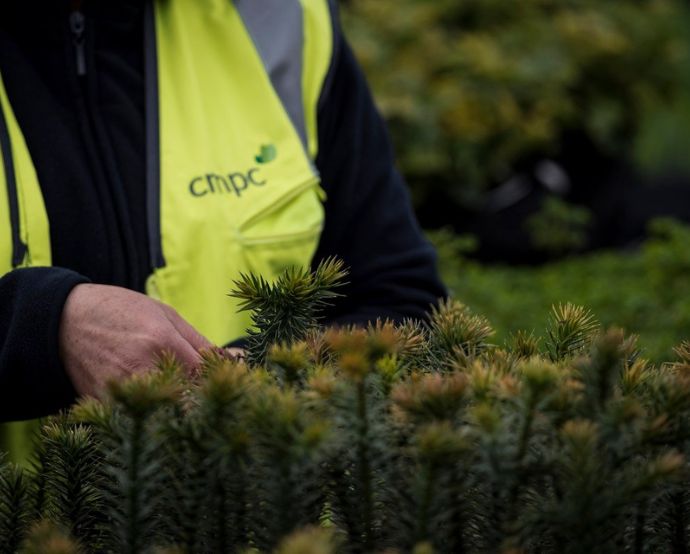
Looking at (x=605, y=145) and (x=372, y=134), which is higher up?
(x=372, y=134)

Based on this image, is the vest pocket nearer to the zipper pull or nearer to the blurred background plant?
the zipper pull

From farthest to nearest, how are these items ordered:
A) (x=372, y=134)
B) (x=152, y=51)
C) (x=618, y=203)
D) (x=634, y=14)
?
(x=634, y=14) → (x=618, y=203) → (x=372, y=134) → (x=152, y=51)

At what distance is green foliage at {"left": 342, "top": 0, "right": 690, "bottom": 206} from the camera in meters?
6.50

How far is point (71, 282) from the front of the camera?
1.83 m

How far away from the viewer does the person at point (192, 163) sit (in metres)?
2.24

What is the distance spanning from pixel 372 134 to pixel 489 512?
5.34ft

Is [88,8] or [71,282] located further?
[88,8]

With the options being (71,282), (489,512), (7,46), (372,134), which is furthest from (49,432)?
(372,134)

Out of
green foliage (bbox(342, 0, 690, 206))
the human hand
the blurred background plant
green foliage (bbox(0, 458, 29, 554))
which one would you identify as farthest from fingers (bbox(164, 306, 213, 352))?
green foliage (bbox(342, 0, 690, 206))

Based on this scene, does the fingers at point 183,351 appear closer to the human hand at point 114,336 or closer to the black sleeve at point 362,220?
the human hand at point 114,336

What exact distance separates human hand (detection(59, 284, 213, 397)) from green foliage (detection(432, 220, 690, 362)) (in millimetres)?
2008

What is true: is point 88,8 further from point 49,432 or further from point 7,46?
point 49,432

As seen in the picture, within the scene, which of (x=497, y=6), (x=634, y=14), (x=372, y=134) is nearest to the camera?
(x=372, y=134)

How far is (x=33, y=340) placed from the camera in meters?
1.84
